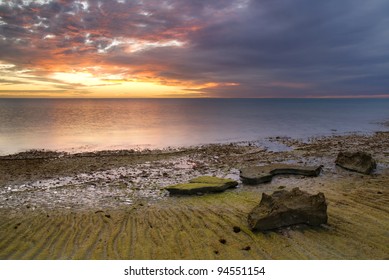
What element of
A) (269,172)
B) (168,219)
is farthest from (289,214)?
(269,172)

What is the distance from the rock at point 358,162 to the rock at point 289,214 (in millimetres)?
7147

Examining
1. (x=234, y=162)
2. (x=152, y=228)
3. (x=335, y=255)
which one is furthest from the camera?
(x=234, y=162)

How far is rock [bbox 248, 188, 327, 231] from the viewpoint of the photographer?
7047 millimetres

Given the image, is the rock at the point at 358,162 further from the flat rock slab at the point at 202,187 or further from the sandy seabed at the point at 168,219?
the flat rock slab at the point at 202,187

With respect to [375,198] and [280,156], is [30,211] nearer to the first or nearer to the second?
[375,198]

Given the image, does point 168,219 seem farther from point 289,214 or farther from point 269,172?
point 269,172

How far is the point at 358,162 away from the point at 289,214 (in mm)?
8422

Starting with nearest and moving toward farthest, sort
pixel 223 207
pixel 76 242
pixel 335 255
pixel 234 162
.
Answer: pixel 335 255 → pixel 76 242 → pixel 223 207 → pixel 234 162

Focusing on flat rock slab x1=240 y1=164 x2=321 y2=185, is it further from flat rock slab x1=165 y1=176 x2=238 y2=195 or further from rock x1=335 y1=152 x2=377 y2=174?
rock x1=335 y1=152 x2=377 y2=174

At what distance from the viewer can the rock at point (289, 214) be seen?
7.05 m

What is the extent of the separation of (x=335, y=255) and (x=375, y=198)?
14.6 ft

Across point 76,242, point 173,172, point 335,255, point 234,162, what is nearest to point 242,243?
point 335,255
